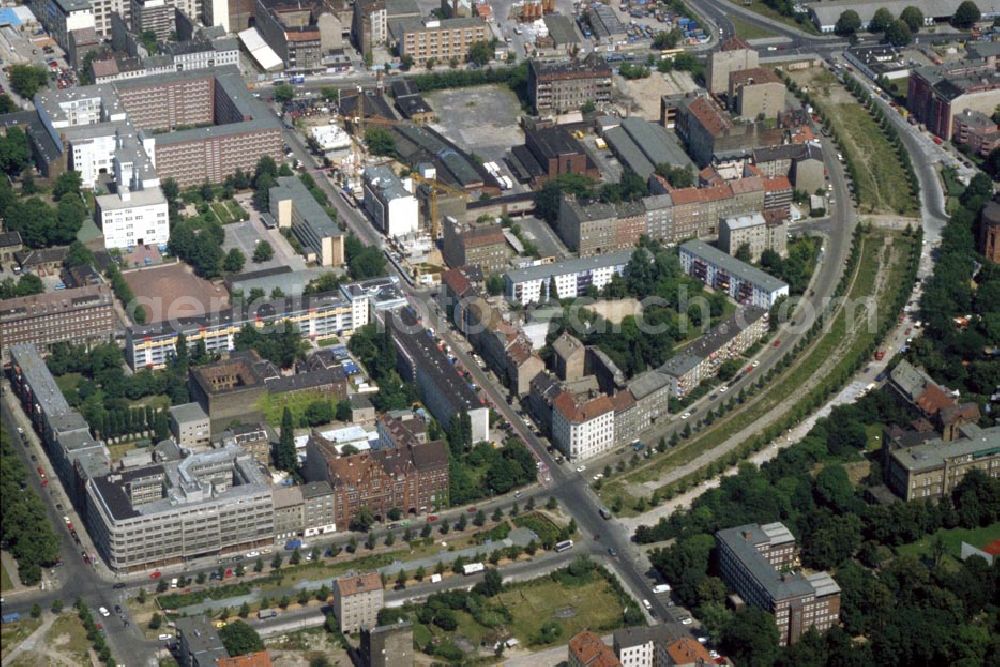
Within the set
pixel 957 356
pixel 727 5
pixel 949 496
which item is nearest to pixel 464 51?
pixel 727 5

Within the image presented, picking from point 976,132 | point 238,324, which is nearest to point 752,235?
point 976,132

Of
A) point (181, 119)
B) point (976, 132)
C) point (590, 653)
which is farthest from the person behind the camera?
point (181, 119)

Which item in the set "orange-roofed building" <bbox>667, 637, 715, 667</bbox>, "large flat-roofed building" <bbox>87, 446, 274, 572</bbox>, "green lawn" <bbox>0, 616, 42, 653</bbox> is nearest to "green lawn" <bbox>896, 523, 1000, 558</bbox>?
"orange-roofed building" <bbox>667, 637, 715, 667</bbox>

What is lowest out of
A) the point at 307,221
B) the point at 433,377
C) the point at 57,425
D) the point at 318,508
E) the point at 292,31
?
the point at 318,508

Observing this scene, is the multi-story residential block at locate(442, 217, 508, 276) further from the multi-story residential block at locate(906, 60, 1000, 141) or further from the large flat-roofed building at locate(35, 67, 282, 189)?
the multi-story residential block at locate(906, 60, 1000, 141)

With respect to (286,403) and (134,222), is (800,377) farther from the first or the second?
(134,222)

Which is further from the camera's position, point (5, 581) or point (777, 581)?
point (5, 581)

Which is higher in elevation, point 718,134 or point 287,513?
point 718,134
